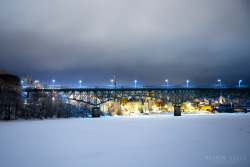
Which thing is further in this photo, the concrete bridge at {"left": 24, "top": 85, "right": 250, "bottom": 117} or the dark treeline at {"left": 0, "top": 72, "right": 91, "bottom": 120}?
the concrete bridge at {"left": 24, "top": 85, "right": 250, "bottom": 117}

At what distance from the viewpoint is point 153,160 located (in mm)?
9938

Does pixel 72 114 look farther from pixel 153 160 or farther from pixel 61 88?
pixel 153 160

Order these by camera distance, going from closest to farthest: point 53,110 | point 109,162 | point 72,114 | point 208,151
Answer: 1. point 109,162
2. point 208,151
3. point 53,110
4. point 72,114

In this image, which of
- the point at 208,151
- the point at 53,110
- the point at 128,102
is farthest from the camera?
the point at 128,102

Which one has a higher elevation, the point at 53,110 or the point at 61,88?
the point at 61,88

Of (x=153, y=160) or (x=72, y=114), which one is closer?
(x=153, y=160)

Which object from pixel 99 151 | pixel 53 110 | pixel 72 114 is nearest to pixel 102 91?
pixel 72 114

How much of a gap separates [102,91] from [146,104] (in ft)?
327

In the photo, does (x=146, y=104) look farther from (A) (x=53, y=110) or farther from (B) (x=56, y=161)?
(B) (x=56, y=161)

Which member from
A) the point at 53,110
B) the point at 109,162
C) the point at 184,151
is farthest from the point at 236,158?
the point at 53,110

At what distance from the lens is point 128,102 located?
6909 inches

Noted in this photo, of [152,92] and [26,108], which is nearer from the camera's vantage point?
[26,108]

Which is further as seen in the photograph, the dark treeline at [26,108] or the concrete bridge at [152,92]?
the concrete bridge at [152,92]

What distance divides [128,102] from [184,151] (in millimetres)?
164163
